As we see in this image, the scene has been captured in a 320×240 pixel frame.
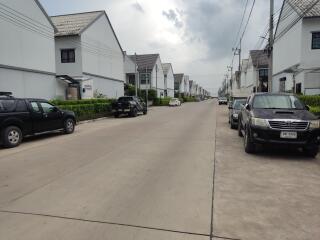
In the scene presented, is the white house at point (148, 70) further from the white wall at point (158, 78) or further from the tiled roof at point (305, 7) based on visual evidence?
the tiled roof at point (305, 7)

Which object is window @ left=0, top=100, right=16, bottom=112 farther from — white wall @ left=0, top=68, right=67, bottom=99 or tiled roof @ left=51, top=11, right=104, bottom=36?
tiled roof @ left=51, top=11, right=104, bottom=36

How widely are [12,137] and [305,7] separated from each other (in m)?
25.1

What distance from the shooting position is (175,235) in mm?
3836

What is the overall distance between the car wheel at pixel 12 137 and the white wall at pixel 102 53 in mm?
18560

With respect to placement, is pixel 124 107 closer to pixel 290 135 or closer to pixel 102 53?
pixel 102 53

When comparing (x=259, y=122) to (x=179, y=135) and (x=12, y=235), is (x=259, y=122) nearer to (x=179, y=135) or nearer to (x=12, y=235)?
(x=179, y=135)

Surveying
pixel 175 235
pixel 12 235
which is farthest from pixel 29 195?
pixel 175 235

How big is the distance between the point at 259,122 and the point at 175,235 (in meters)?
5.27

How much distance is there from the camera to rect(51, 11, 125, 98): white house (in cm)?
2820

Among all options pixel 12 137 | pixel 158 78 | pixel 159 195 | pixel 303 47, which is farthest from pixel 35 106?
pixel 158 78

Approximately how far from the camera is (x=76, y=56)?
28.3m

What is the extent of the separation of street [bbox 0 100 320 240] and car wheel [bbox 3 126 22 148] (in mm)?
1323

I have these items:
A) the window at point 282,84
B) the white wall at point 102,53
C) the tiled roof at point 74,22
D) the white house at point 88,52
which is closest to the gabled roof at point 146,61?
the white wall at point 102,53

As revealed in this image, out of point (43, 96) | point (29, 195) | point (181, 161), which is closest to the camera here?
point (29, 195)
